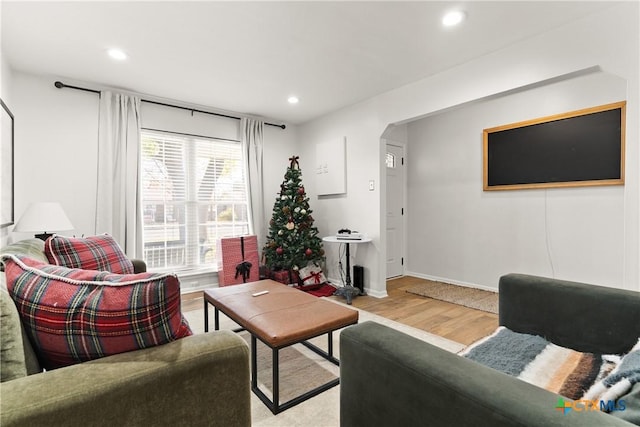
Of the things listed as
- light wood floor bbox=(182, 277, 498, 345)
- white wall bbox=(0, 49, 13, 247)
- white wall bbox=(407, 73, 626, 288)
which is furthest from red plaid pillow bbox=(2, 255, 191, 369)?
white wall bbox=(407, 73, 626, 288)

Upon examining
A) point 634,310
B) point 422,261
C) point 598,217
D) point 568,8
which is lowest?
point 422,261

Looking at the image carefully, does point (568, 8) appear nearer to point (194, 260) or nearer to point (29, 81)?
point (194, 260)

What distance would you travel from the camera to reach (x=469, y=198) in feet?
14.5

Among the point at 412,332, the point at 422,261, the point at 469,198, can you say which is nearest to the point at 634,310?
the point at 412,332

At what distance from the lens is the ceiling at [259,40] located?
7.19ft

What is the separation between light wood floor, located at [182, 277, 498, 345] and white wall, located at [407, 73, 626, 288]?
39.2 inches

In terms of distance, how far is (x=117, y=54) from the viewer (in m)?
2.80

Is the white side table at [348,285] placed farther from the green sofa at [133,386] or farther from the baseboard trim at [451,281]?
the green sofa at [133,386]

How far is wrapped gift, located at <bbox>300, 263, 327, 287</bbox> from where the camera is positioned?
14.8 ft

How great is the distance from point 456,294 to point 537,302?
2.48 metres

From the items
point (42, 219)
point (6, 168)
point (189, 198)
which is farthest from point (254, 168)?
point (6, 168)

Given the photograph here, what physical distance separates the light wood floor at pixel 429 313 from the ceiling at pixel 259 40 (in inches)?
100

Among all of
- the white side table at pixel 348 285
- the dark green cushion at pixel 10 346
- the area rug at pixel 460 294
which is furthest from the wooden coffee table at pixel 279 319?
the area rug at pixel 460 294

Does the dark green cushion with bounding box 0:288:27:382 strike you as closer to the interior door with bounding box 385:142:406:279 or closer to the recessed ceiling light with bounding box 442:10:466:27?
the recessed ceiling light with bounding box 442:10:466:27
